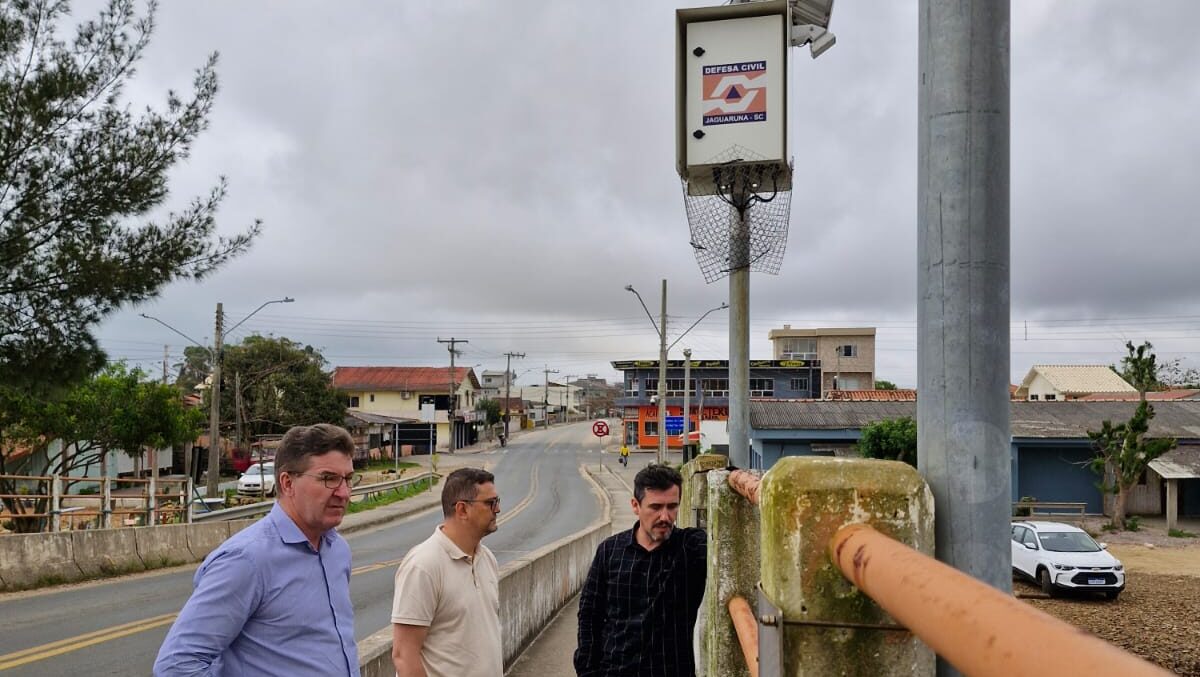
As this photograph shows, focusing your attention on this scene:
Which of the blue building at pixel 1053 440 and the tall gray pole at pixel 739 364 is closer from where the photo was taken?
the tall gray pole at pixel 739 364

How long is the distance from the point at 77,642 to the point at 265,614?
8.50 m

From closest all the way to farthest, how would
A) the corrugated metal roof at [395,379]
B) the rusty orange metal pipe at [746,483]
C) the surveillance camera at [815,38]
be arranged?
the rusty orange metal pipe at [746,483] → the surveillance camera at [815,38] → the corrugated metal roof at [395,379]

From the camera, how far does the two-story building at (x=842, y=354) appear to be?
70438mm

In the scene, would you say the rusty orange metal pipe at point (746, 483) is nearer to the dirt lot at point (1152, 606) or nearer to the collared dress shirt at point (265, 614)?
the collared dress shirt at point (265, 614)

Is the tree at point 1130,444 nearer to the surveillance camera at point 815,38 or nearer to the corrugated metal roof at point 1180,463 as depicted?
the corrugated metal roof at point 1180,463

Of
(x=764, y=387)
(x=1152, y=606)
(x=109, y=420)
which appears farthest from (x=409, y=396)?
(x=1152, y=606)

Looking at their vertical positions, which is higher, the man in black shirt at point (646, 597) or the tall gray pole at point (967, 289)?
the tall gray pole at point (967, 289)

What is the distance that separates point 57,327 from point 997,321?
12890mm

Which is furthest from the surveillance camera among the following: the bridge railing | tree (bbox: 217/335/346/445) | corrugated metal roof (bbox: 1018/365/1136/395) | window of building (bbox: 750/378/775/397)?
window of building (bbox: 750/378/775/397)

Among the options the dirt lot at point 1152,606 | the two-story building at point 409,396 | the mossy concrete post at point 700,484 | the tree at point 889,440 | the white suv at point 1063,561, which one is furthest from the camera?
the two-story building at point 409,396

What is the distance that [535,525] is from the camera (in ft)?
80.7

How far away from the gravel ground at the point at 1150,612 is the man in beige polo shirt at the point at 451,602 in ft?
26.1

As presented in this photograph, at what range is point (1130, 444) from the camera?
23375 mm

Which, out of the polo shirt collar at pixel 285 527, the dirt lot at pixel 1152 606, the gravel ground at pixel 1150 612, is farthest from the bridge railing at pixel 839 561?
the gravel ground at pixel 1150 612
